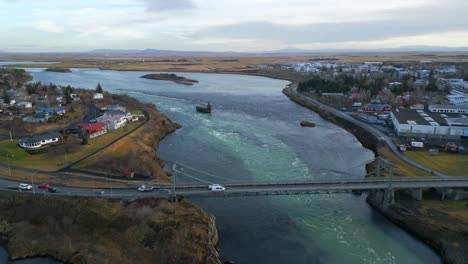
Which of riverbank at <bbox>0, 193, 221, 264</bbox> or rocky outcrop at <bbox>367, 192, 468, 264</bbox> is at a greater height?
riverbank at <bbox>0, 193, 221, 264</bbox>

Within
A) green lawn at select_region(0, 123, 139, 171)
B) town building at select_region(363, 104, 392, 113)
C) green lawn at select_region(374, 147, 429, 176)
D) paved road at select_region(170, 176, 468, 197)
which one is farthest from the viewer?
town building at select_region(363, 104, 392, 113)

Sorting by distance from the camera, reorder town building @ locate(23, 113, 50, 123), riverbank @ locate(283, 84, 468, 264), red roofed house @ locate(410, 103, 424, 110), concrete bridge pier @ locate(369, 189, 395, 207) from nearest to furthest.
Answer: riverbank @ locate(283, 84, 468, 264) → concrete bridge pier @ locate(369, 189, 395, 207) → town building @ locate(23, 113, 50, 123) → red roofed house @ locate(410, 103, 424, 110)

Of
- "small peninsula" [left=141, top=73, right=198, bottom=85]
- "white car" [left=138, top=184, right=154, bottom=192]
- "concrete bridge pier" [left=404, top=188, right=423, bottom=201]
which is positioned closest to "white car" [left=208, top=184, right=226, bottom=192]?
"white car" [left=138, top=184, right=154, bottom=192]

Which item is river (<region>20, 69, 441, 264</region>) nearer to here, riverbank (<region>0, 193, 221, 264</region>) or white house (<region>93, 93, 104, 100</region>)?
riverbank (<region>0, 193, 221, 264</region>)

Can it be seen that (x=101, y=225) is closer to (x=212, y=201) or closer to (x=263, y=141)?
(x=212, y=201)

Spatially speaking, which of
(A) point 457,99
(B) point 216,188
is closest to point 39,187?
(B) point 216,188

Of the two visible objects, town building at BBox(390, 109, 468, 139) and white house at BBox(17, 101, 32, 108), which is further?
white house at BBox(17, 101, 32, 108)

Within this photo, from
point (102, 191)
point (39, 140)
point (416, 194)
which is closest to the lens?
point (102, 191)

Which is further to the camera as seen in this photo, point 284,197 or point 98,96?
point 98,96

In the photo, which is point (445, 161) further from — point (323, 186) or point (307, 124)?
point (307, 124)
